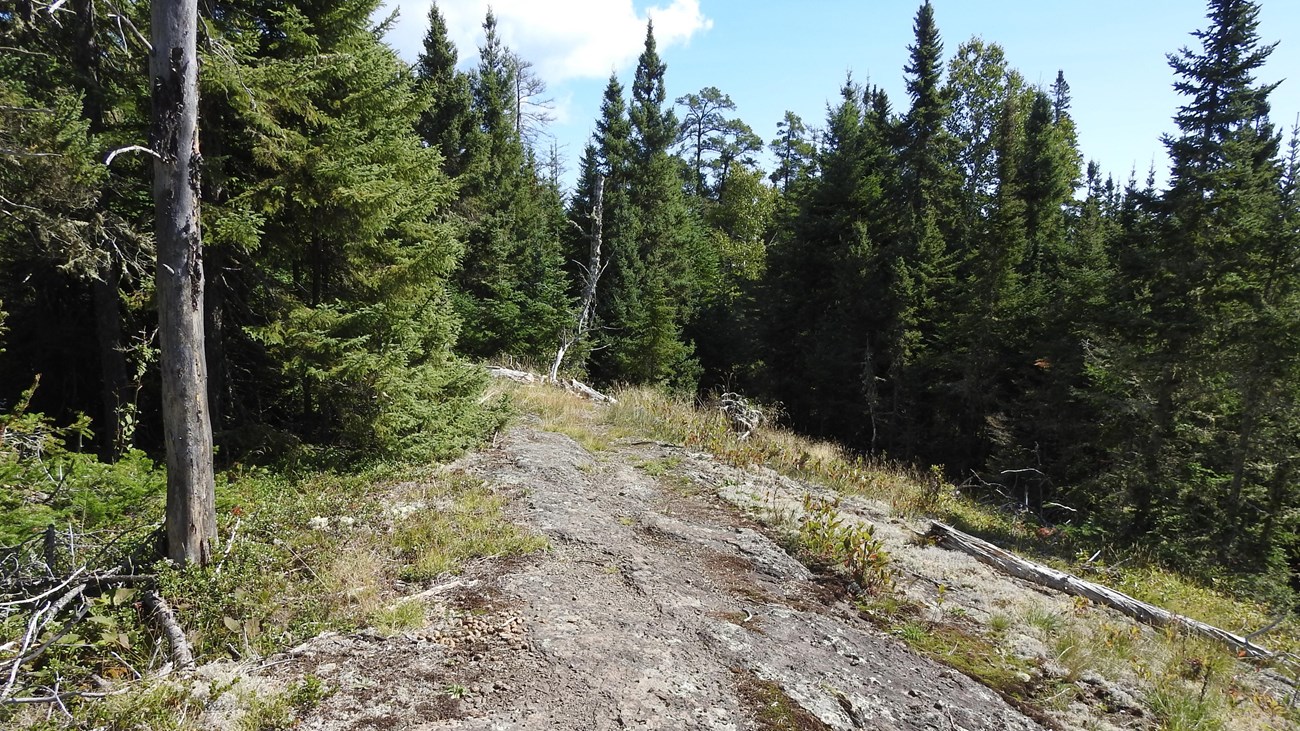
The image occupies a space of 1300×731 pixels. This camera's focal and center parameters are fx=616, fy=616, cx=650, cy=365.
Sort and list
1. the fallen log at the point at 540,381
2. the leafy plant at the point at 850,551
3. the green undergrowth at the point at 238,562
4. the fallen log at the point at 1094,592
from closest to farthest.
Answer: the green undergrowth at the point at 238,562 → the fallen log at the point at 1094,592 → the leafy plant at the point at 850,551 → the fallen log at the point at 540,381

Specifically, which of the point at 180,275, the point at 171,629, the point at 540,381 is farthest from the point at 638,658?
the point at 540,381

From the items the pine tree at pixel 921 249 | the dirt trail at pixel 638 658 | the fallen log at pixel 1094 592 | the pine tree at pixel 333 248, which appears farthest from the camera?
the pine tree at pixel 921 249

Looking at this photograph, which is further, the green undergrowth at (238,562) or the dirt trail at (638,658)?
the dirt trail at (638,658)

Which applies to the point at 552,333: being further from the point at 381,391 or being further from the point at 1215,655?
the point at 1215,655

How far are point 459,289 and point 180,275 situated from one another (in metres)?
19.5

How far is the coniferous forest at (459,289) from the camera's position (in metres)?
7.00

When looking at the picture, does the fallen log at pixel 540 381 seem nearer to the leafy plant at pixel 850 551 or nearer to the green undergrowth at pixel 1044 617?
the green undergrowth at pixel 1044 617

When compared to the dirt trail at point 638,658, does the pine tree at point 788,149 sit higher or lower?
higher

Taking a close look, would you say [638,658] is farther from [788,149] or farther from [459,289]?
[788,149]

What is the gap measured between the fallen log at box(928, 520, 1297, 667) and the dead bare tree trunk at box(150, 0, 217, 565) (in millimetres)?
8195

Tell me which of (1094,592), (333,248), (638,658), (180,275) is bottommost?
(1094,592)

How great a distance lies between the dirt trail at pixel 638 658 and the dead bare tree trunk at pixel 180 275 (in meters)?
1.48

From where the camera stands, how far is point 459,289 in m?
23.4

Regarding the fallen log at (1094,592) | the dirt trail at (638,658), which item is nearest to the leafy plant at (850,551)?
the dirt trail at (638,658)
